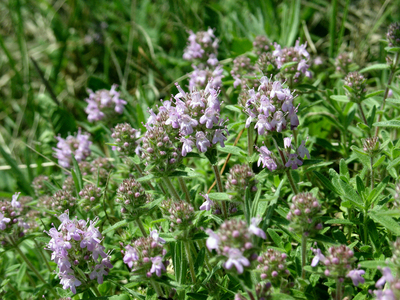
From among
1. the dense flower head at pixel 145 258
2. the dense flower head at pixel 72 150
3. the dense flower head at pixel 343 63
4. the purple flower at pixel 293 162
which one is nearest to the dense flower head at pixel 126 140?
the dense flower head at pixel 145 258

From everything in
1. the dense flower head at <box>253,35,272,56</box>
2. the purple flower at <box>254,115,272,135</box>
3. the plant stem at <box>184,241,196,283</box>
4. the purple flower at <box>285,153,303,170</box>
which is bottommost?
the plant stem at <box>184,241,196,283</box>

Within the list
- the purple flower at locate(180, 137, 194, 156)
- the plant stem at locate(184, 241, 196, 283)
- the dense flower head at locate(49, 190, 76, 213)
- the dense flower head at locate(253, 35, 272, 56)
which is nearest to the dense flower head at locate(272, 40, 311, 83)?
the dense flower head at locate(253, 35, 272, 56)

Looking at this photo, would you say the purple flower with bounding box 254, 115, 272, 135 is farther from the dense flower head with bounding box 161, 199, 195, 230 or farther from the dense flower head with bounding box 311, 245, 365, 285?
the dense flower head with bounding box 311, 245, 365, 285

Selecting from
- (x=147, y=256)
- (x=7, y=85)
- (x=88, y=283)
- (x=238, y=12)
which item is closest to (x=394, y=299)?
(x=147, y=256)

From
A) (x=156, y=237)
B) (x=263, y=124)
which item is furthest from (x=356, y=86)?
(x=156, y=237)

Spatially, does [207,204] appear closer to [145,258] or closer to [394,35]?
[145,258]

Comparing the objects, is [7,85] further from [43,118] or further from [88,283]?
[88,283]

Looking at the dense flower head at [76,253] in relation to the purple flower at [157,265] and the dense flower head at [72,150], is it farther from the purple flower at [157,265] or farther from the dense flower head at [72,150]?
the dense flower head at [72,150]
